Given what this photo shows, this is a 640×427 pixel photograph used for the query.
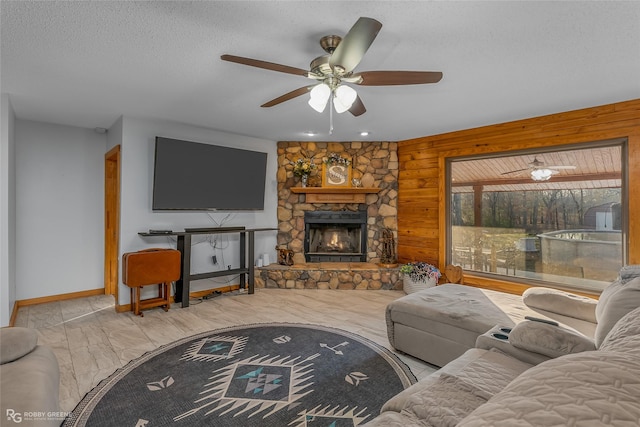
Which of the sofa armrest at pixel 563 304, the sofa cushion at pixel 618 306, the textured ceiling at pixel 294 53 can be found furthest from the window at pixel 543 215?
the sofa cushion at pixel 618 306

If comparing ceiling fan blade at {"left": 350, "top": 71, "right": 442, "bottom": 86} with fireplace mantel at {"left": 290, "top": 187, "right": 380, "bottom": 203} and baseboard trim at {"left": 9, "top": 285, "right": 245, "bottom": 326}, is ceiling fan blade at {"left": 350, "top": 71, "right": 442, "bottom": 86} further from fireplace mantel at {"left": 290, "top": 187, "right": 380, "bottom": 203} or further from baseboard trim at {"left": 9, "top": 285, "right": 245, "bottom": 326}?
baseboard trim at {"left": 9, "top": 285, "right": 245, "bottom": 326}

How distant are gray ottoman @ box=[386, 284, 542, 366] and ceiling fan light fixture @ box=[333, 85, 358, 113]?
1.65 m

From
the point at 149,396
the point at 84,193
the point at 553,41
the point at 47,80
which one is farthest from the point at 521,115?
the point at 84,193

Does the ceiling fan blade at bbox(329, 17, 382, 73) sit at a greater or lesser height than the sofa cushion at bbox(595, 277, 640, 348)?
greater

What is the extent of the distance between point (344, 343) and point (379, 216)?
2663 millimetres

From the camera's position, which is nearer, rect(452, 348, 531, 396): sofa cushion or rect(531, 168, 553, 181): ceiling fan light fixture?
rect(452, 348, 531, 396): sofa cushion

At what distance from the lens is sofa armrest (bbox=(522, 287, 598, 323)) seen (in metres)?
2.11

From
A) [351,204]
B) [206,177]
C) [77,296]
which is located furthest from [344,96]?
[77,296]

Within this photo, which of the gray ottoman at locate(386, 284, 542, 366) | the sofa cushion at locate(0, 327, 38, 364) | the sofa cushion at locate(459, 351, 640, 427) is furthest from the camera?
the gray ottoman at locate(386, 284, 542, 366)

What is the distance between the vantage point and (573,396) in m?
0.40

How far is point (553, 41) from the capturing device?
6.55 ft

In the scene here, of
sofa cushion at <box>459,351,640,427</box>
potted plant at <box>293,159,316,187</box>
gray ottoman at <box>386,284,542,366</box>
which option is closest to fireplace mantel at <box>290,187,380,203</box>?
potted plant at <box>293,159,316,187</box>

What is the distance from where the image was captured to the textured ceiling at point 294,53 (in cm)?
171

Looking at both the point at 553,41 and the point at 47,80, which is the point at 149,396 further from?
the point at 553,41
